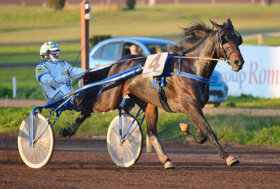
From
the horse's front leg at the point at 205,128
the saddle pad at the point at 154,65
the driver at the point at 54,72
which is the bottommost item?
the horse's front leg at the point at 205,128

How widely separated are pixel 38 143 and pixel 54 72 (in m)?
1.00

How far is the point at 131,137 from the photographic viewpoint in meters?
9.27

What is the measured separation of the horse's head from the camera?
824cm

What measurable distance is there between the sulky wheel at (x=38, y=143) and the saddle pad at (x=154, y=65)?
59.3 inches

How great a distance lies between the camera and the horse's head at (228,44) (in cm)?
824

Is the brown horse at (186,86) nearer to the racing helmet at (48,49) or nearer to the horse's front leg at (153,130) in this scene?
the horse's front leg at (153,130)

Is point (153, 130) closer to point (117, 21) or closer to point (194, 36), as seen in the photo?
point (194, 36)

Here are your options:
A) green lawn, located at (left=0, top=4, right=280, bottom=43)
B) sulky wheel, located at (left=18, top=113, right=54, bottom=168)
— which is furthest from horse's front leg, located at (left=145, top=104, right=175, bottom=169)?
green lawn, located at (left=0, top=4, right=280, bottom=43)

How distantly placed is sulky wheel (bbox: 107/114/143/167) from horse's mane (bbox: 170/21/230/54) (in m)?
1.20

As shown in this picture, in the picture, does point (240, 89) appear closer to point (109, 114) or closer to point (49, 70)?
point (109, 114)

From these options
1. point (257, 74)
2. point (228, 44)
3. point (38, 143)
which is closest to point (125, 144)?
point (38, 143)

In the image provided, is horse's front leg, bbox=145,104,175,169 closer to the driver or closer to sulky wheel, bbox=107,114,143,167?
sulky wheel, bbox=107,114,143,167

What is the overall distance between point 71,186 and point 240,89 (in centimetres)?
1104

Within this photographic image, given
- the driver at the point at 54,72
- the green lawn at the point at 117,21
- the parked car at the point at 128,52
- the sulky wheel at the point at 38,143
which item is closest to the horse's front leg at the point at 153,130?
the driver at the point at 54,72
